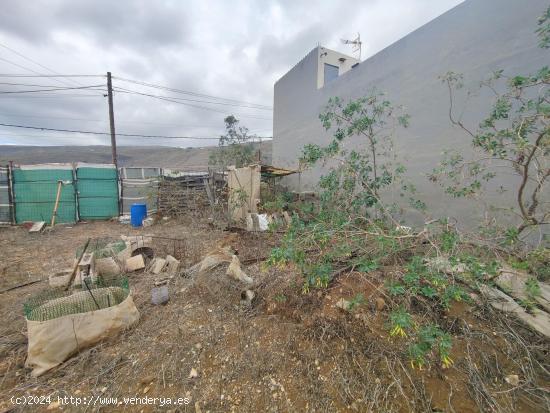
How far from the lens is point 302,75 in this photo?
9867 millimetres

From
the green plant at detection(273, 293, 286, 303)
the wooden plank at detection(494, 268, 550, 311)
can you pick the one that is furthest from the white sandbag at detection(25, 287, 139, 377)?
the wooden plank at detection(494, 268, 550, 311)

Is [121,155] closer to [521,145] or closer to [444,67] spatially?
[444,67]

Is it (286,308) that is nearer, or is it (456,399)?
(456,399)

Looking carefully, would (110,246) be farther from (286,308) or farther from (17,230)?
Result: (17,230)

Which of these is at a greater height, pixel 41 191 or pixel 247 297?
pixel 41 191

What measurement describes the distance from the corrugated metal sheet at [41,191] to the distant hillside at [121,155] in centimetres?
3181

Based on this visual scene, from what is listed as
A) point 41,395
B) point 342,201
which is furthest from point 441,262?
point 41,395

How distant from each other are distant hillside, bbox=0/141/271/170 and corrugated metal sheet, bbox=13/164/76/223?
104ft

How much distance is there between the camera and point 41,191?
7.42 meters

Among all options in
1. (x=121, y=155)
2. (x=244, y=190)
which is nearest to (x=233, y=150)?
(x=244, y=190)

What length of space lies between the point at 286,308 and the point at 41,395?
6.02 ft

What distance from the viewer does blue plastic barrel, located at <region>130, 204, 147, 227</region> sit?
7.32 meters

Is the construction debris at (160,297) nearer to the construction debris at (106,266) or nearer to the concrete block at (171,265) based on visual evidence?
the concrete block at (171,265)

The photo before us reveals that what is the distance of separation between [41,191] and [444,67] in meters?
11.5
